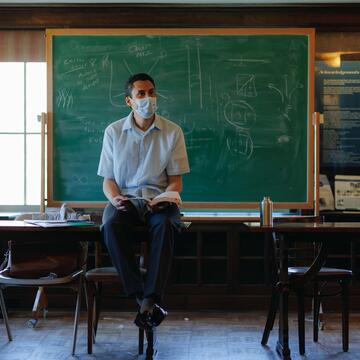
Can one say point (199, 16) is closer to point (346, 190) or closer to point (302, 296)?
point (346, 190)

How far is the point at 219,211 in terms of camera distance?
449 cm

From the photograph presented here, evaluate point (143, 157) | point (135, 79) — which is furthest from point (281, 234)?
point (135, 79)

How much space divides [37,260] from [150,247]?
75 cm

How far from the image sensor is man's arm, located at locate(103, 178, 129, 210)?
302cm

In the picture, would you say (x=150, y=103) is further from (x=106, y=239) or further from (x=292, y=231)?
(x=292, y=231)

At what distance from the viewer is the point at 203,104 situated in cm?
438

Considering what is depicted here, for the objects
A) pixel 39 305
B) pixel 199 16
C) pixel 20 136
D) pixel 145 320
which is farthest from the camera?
pixel 20 136

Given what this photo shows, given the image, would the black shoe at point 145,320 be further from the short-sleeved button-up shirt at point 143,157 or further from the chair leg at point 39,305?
the chair leg at point 39,305

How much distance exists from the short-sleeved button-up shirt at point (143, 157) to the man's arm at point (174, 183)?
3cm

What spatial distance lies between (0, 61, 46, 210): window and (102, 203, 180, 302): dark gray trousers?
1837mm

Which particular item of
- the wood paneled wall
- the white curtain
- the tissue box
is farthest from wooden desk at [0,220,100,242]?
the tissue box

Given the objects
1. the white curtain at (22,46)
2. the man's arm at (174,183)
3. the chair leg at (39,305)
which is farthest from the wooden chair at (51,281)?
the white curtain at (22,46)

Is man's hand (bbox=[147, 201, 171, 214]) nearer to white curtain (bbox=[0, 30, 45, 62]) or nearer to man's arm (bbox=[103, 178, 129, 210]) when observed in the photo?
man's arm (bbox=[103, 178, 129, 210])

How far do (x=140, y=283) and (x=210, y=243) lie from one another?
1.74m
